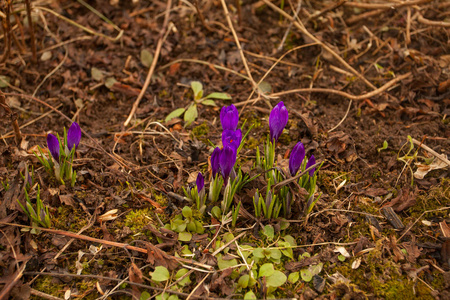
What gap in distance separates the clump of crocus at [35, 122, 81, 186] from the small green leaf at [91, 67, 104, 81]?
104cm

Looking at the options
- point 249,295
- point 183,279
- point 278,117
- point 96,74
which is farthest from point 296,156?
point 96,74

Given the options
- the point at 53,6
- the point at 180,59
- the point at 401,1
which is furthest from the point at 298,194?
the point at 53,6

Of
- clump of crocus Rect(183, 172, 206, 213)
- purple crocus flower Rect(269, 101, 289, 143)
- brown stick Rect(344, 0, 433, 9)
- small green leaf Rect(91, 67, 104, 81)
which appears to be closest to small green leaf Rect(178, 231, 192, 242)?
clump of crocus Rect(183, 172, 206, 213)

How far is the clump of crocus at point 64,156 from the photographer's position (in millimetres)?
2268

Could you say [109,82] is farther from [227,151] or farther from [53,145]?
[227,151]

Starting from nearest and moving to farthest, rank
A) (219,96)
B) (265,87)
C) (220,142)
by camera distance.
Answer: (220,142) → (219,96) → (265,87)

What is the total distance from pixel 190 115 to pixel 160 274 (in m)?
1.31

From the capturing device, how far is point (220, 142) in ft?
9.04

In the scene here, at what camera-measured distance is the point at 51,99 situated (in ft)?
10.5

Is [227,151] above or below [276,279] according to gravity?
above

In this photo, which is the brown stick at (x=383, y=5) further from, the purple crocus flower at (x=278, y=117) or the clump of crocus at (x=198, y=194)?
the clump of crocus at (x=198, y=194)

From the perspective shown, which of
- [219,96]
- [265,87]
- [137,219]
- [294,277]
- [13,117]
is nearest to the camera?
[294,277]

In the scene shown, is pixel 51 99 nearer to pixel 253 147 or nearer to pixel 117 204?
pixel 117 204

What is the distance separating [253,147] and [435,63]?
1727 millimetres
